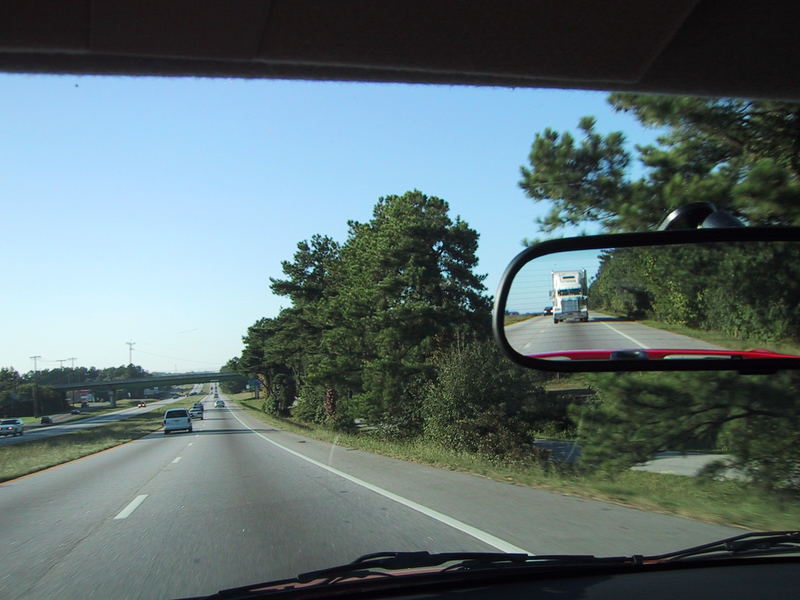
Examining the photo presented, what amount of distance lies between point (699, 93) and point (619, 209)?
4.51 meters

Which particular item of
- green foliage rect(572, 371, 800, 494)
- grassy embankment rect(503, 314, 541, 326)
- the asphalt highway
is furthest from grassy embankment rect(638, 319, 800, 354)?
the asphalt highway

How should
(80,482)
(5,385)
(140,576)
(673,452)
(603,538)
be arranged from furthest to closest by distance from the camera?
(5,385)
(80,482)
(673,452)
(603,538)
(140,576)

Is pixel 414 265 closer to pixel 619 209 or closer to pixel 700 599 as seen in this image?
pixel 619 209

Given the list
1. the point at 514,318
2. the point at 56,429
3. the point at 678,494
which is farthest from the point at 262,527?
the point at 56,429

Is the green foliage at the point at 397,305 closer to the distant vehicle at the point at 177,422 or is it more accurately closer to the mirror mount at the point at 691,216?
the distant vehicle at the point at 177,422

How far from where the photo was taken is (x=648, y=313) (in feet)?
13.7

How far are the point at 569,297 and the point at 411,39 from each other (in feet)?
6.04

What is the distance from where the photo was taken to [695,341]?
13.5 ft

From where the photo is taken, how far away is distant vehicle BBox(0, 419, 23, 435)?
53.2 m

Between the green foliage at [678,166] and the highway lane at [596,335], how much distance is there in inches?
197

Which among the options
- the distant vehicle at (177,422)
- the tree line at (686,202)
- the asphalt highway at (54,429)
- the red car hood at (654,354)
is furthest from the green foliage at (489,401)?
the asphalt highway at (54,429)

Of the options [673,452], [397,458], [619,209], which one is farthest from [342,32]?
[397,458]

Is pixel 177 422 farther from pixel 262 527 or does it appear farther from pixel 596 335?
pixel 596 335

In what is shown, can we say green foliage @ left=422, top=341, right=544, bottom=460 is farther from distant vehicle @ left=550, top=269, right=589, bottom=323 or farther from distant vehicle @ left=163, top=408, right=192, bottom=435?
distant vehicle @ left=163, top=408, right=192, bottom=435
